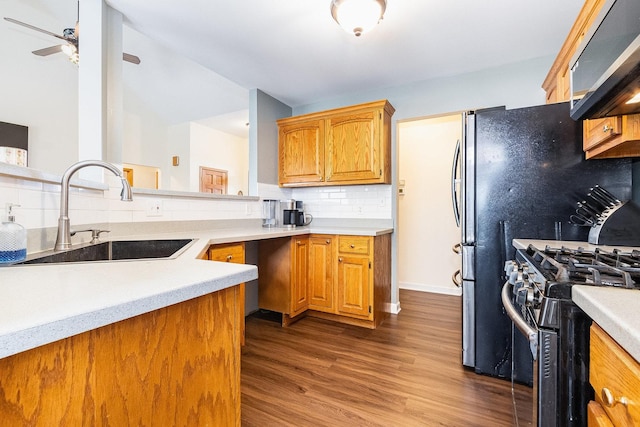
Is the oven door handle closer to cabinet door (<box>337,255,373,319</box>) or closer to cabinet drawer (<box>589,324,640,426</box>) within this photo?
cabinet drawer (<box>589,324,640,426</box>)

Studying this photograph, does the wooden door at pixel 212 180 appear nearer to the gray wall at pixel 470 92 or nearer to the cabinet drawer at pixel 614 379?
the gray wall at pixel 470 92

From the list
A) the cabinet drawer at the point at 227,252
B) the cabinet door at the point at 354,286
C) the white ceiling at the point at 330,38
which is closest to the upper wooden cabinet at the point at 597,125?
the white ceiling at the point at 330,38

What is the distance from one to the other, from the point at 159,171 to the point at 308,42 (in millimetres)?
4300

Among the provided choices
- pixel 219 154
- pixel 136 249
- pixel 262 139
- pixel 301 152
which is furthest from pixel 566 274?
pixel 219 154

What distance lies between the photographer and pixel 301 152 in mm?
3154

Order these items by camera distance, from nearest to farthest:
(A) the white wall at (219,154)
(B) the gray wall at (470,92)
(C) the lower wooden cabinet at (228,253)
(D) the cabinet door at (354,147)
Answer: (C) the lower wooden cabinet at (228,253) < (B) the gray wall at (470,92) < (D) the cabinet door at (354,147) < (A) the white wall at (219,154)

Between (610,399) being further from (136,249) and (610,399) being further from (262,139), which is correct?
(262,139)

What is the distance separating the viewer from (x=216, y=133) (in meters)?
5.80

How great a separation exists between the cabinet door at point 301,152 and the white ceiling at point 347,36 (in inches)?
19.4

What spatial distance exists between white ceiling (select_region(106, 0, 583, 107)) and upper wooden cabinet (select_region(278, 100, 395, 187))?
0.38m

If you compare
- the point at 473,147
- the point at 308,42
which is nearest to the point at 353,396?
the point at 473,147

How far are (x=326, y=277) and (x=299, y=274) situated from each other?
0.26m

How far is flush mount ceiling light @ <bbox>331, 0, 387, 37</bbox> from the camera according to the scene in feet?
5.24

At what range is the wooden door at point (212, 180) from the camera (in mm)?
5500
